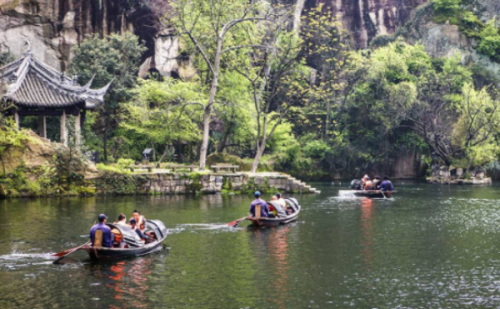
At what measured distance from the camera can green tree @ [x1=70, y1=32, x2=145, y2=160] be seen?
187 ft

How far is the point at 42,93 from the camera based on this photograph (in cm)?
4819

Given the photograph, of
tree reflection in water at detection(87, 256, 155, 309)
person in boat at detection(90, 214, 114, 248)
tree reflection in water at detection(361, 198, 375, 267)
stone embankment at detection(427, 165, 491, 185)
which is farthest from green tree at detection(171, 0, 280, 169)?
tree reflection in water at detection(87, 256, 155, 309)

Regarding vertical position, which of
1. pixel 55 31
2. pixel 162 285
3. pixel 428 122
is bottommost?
pixel 162 285

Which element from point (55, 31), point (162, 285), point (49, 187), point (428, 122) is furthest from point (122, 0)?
point (162, 285)

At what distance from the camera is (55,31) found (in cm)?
6544

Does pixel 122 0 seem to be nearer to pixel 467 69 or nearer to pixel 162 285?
pixel 467 69

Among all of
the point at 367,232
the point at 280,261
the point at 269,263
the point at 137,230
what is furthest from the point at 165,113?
the point at 269,263

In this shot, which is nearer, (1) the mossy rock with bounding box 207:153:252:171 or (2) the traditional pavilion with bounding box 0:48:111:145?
(2) the traditional pavilion with bounding box 0:48:111:145

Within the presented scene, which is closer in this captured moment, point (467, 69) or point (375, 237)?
point (375, 237)

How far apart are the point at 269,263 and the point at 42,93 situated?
32.4 m

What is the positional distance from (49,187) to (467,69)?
162 ft

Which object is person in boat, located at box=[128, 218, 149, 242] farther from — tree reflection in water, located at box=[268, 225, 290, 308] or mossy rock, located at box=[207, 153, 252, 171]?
mossy rock, located at box=[207, 153, 252, 171]

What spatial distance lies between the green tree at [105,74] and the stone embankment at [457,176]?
32252 mm

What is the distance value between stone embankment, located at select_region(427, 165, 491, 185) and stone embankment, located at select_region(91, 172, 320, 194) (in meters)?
22.5
